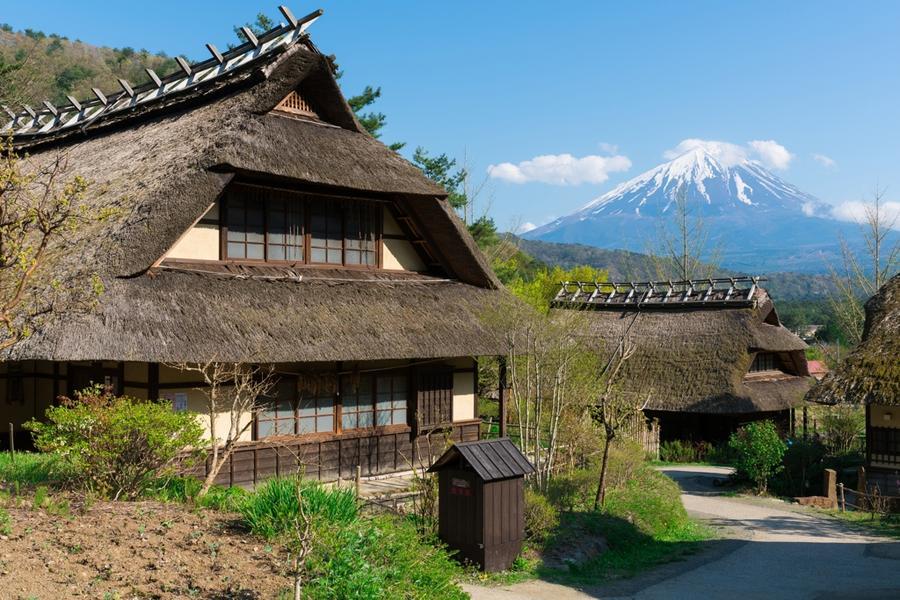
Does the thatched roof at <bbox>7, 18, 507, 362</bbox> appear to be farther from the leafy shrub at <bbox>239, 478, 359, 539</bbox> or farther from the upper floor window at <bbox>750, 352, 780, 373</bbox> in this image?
the upper floor window at <bbox>750, 352, 780, 373</bbox>

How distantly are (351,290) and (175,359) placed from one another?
457 cm

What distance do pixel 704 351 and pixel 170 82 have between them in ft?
61.9

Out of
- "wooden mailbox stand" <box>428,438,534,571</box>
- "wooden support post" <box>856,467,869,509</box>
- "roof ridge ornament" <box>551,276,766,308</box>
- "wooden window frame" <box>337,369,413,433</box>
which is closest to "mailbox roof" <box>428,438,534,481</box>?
"wooden mailbox stand" <box>428,438,534,571</box>

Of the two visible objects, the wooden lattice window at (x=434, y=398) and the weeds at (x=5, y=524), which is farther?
the wooden lattice window at (x=434, y=398)

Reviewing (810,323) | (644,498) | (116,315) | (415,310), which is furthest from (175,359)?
(810,323)

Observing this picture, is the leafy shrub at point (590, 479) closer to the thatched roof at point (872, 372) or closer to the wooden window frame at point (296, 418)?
the wooden window frame at point (296, 418)

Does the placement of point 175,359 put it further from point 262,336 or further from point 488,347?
point 488,347

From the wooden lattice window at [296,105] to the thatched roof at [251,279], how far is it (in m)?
0.15

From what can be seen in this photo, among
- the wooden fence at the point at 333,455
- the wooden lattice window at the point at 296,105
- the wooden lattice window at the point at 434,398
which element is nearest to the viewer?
the wooden fence at the point at 333,455

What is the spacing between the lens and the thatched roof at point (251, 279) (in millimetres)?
13094

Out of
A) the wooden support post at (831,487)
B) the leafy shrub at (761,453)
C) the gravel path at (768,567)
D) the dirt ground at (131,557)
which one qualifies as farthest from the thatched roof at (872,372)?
the dirt ground at (131,557)

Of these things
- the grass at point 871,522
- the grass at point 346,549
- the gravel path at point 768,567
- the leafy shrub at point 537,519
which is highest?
the grass at point 346,549

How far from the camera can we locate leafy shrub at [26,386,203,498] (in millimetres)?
9887

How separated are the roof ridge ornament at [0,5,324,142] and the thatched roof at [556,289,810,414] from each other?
1326cm
